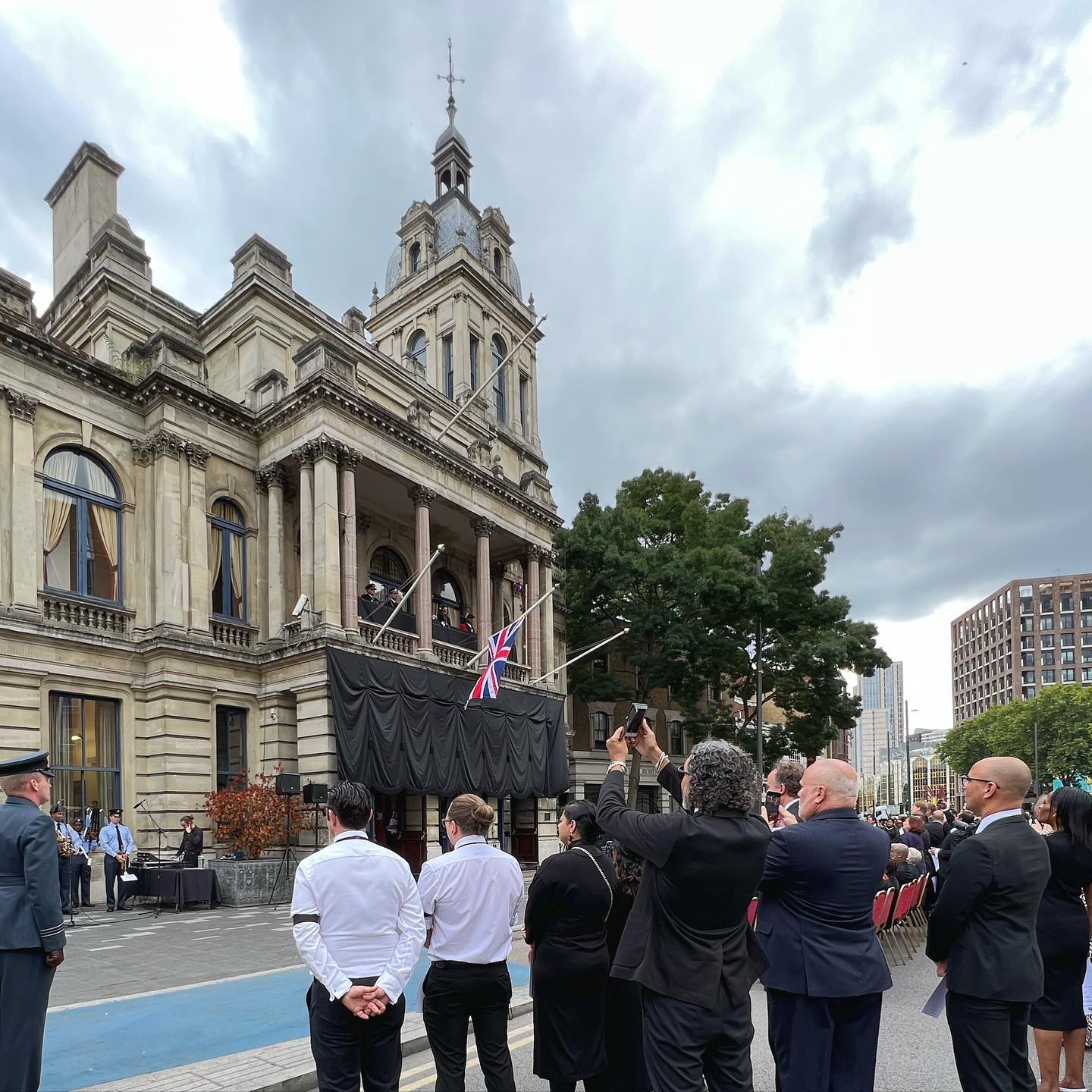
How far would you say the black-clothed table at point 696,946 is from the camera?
3826 mm

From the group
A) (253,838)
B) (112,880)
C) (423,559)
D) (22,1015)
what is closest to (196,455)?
(423,559)

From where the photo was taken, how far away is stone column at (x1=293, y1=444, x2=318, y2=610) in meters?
23.1

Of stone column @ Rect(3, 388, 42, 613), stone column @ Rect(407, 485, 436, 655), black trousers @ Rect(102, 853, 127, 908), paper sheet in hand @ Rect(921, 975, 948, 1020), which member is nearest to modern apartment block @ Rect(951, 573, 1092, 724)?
stone column @ Rect(407, 485, 436, 655)

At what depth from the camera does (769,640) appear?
3819 cm

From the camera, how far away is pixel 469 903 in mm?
4812

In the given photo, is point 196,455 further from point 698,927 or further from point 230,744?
point 698,927

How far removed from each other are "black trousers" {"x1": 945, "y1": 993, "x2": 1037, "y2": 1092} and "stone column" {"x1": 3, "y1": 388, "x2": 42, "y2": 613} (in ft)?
65.9

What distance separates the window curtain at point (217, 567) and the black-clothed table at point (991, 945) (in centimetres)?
2187

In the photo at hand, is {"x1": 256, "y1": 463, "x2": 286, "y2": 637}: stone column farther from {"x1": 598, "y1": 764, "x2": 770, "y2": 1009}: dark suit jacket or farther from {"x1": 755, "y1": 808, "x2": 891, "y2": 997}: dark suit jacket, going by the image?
{"x1": 755, "y1": 808, "x2": 891, "y2": 997}: dark suit jacket

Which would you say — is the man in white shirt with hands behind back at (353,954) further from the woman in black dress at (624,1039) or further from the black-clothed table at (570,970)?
the woman in black dress at (624,1039)

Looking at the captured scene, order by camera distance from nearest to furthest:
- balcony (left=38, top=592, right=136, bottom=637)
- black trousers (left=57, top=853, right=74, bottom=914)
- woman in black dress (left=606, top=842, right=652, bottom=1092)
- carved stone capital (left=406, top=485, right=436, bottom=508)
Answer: woman in black dress (left=606, top=842, right=652, bottom=1092), black trousers (left=57, top=853, right=74, bottom=914), balcony (left=38, top=592, right=136, bottom=637), carved stone capital (left=406, top=485, right=436, bottom=508)

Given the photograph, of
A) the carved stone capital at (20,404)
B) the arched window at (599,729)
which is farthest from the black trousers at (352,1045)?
the arched window at (599,729)

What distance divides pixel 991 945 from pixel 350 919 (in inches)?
132

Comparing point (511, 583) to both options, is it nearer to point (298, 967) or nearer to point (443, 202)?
point (443, 202)
